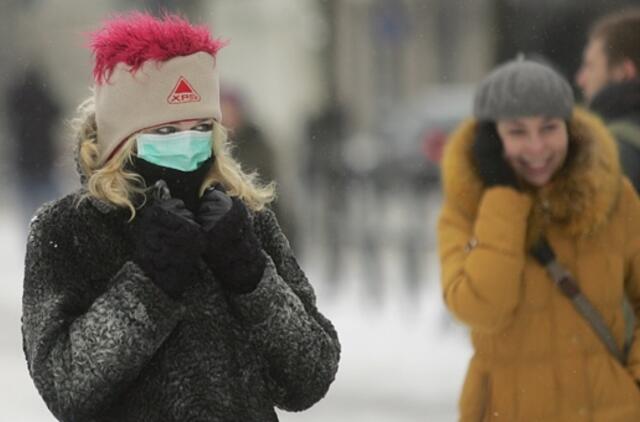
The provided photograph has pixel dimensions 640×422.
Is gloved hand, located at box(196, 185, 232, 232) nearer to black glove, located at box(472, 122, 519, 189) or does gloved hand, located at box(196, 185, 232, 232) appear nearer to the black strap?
the black strap

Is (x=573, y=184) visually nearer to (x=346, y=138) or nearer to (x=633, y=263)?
(x=633, y=263)

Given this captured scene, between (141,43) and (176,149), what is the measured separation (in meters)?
0.24

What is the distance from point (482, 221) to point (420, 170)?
32.5 ft

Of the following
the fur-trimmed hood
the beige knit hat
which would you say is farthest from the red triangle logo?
the fur-trimmed hood

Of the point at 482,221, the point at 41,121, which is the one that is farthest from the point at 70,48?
the point at 482,221

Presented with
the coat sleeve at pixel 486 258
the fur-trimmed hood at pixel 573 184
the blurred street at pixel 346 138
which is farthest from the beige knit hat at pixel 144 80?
the fur-trimmed hood at pixel 573 184

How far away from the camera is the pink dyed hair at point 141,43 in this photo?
3109 mm

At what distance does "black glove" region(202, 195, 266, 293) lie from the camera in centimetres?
299

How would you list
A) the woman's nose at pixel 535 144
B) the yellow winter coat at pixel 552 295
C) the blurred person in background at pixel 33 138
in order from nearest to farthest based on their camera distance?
1. the yellow winter coat at pixel 552 295
2. the woman's nose at pixel 535 144
3. the blurred person in background at pixel 33 138

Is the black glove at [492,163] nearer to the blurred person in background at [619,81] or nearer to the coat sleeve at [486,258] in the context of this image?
the coat sleeve at [486,258]

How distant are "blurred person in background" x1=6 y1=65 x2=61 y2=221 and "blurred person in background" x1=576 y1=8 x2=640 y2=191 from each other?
11.4 meters

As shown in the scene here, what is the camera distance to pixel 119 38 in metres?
3.13

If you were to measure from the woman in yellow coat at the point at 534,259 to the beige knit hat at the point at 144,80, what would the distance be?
1.30 m

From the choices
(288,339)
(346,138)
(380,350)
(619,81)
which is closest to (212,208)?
(288,339)
